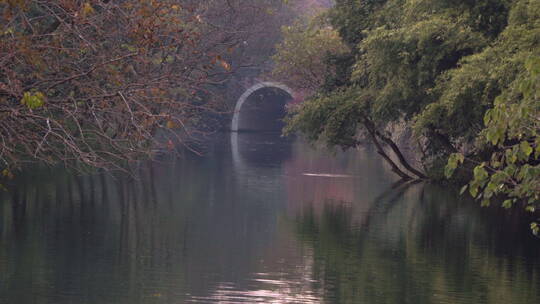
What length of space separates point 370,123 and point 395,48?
7.25 m

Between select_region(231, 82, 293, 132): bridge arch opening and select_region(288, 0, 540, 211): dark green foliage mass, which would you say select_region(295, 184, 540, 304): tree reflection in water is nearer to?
select_region(288, 0, 540, 211): dark green foliage mass

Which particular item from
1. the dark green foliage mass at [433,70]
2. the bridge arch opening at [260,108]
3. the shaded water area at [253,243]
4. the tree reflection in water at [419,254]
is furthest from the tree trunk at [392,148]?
the bridge arch opening at [260,108]

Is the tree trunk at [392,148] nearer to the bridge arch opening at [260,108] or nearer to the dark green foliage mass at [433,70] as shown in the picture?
the dark green foliage mass at [433,70]

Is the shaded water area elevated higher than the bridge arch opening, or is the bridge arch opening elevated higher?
the bridge arch opening

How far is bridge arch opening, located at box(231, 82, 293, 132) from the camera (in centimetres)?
7069

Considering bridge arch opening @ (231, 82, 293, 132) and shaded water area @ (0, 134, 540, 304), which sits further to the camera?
bridge arch opening @ (231, 82, 293, 132)

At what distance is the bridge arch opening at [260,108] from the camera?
70688 mm

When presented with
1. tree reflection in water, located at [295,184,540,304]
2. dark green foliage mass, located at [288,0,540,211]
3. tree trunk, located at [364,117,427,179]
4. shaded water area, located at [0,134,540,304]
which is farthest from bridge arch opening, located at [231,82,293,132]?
tree reflection in water, located at [295,184,540,304]

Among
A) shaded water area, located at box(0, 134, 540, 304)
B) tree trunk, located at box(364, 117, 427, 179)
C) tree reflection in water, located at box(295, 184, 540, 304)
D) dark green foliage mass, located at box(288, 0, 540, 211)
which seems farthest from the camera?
tree trunk, located at box(364, 117, 427, 179)

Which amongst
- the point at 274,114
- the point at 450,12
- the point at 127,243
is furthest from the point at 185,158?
the point at 274,114

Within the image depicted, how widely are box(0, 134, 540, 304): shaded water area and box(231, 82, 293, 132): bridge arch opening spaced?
130 ft

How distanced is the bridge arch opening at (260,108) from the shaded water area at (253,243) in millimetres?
39652

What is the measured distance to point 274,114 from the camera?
82.2 metres

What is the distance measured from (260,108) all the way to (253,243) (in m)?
60.6
